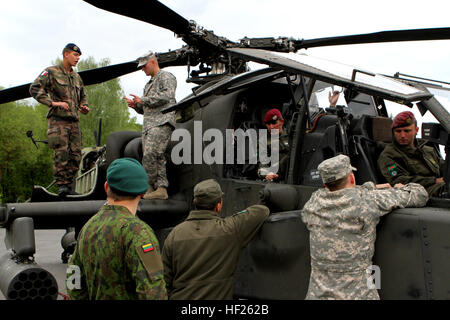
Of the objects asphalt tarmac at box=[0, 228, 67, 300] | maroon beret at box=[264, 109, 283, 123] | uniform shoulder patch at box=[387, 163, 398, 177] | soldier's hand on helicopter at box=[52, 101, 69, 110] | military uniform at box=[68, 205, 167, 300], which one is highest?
soldier's hand on helicopter at box=[52, 101, 69, 110]

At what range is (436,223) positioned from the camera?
263 centimetres

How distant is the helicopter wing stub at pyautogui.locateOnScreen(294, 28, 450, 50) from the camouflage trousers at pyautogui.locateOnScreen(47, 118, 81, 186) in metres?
3.38

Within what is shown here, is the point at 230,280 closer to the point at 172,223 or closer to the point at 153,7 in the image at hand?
the point at 172,223

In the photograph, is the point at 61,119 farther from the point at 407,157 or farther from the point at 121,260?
the point at 407,157

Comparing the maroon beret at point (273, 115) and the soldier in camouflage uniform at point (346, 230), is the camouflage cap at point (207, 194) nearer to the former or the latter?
the soldier in camouflage uniform at point (346, 230)

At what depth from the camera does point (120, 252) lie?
6.83 ft

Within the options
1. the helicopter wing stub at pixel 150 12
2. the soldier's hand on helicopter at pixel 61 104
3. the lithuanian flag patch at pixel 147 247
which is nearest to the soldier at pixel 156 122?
the helicopter wing stub at pixel 150 12

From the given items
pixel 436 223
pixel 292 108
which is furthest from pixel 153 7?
pixel 436 223

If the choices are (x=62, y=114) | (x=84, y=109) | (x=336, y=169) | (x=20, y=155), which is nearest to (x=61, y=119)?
(x=62, y=114)

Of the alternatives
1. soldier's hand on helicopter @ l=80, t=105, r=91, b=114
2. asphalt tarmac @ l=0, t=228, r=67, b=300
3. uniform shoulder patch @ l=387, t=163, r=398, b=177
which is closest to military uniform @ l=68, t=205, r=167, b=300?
uniform shoulder patch @ l=387, t=163, r=398, b=177

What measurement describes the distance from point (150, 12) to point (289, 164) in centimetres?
218

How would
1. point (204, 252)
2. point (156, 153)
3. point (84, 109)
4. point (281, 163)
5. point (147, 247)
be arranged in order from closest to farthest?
point (147, 247) < point (204, 252) < point (281, 163) < point (156, 153) < point (84, 109)

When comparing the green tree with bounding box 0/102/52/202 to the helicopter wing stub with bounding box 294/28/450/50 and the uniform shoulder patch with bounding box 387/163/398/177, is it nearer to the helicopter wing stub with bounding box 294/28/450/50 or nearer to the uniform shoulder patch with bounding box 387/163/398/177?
the helicopter wing stub with bounding box 294/28/450/50

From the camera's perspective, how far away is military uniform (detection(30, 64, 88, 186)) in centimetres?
558
